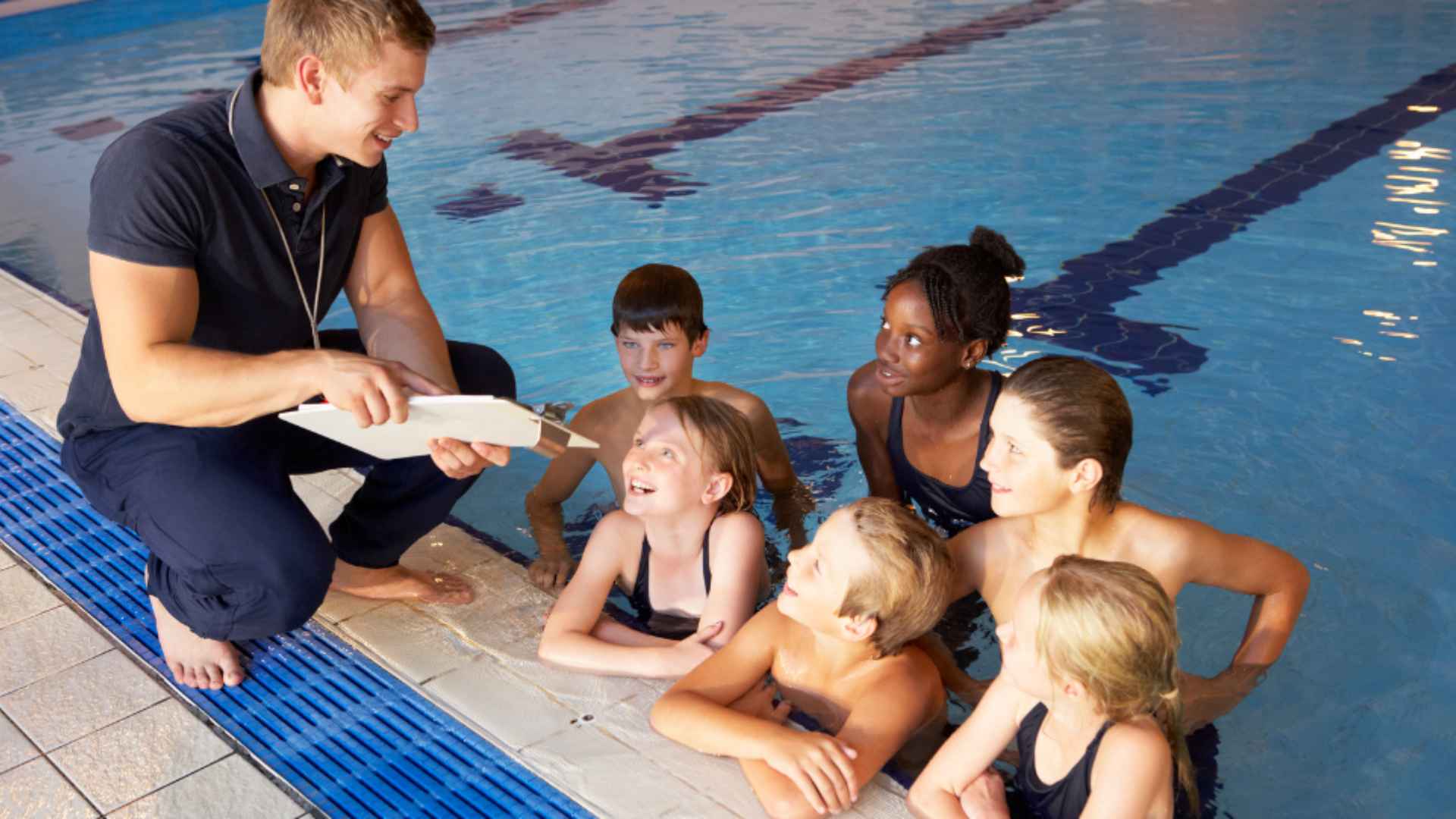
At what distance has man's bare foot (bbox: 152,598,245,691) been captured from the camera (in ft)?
9.09

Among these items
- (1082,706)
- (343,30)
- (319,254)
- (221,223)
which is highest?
(343,30)

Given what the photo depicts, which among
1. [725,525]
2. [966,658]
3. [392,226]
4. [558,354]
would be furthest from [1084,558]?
[558,354]

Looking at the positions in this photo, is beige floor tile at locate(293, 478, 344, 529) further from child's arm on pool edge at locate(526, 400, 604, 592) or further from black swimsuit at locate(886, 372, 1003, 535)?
black swimsuit at locate(886, 372, 1003, 535)

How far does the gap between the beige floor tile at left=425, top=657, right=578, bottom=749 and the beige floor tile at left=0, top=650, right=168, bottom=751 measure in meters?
0.66

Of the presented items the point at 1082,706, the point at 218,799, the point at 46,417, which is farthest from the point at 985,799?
the point at 46,417

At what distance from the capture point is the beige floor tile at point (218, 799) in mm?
2396

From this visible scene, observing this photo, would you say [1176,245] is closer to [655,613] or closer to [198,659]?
[655,613]

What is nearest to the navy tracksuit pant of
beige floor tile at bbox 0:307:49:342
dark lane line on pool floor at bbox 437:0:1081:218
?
beige floor tile at bbox 0:307:49:342

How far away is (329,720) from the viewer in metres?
2.65

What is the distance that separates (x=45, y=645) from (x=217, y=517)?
78cm

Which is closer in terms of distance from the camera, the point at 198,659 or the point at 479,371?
the point at 198,659

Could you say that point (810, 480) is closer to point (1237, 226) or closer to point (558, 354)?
point (558, 354)

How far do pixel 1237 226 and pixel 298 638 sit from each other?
4.93 m

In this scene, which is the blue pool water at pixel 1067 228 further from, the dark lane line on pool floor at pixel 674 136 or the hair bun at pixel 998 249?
the hair bun at pixel 998 249
